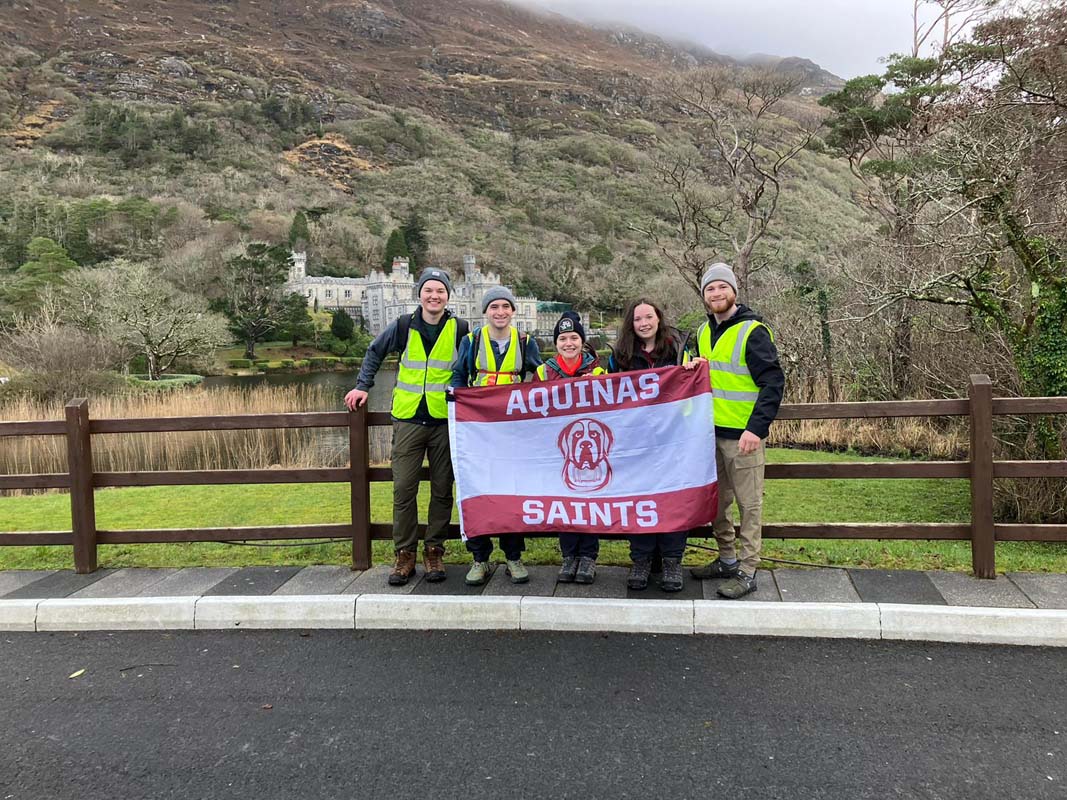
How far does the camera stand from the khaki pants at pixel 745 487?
467 centimetres

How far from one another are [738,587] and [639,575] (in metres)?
0.66

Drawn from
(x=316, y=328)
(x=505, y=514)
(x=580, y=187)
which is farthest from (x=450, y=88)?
(x=505, y=514)

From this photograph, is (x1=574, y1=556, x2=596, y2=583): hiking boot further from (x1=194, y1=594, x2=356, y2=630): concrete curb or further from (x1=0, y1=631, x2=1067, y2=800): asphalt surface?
(x1=194, y1=594, x2=356, y2=630): concrete curb

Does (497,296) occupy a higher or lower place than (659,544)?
higher

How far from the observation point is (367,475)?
530 cm

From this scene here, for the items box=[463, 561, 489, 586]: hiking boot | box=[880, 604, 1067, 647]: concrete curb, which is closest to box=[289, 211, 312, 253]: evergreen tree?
box=[463, 561, 489, 586]: hiking boot

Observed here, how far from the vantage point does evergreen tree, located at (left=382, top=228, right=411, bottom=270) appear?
10238 centimetres

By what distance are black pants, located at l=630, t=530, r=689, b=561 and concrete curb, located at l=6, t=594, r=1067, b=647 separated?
1.39 ft

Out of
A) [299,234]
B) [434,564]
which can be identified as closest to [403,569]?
[434,564]

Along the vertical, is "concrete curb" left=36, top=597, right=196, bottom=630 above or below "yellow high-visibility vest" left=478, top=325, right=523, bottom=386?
below

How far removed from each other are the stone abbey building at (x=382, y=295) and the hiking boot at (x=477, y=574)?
68778 mm

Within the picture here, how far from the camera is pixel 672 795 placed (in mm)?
2848

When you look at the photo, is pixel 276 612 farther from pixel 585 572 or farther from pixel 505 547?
pixel 585 572

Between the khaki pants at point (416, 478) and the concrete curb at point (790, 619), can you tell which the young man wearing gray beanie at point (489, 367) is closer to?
the khaki pants at point (416, 478)
